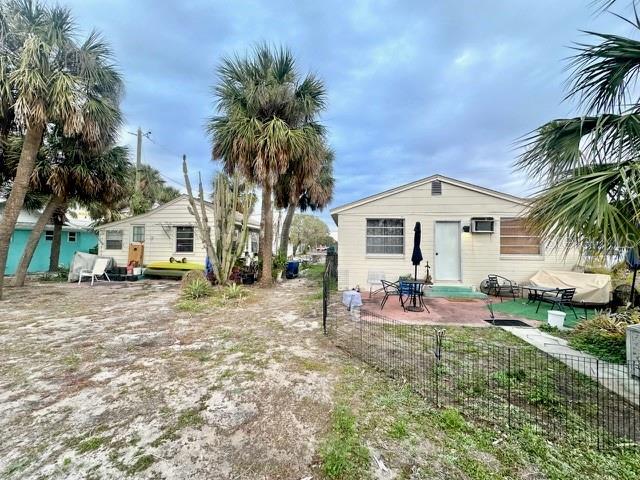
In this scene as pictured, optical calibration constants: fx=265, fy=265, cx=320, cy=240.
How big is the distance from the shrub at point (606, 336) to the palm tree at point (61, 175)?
14.2 metres

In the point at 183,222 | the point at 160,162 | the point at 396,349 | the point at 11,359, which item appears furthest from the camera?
the point at 160,162

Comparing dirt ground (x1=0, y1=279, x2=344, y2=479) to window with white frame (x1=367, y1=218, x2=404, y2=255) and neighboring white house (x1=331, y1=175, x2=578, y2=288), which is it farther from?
window with white frame (x1=367, y1=218, x2=404, y2=255)

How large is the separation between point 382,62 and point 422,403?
1131cm

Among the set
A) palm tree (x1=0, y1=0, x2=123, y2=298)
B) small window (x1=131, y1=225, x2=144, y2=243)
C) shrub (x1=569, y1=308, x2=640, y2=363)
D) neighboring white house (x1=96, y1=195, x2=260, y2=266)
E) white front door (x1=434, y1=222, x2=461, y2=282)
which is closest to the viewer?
shrub (x1=569, y1=308, x2=640, y2=363)

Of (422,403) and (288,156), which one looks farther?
(288,156)

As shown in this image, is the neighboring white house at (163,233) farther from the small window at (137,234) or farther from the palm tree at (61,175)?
the palm tree at (61,175)

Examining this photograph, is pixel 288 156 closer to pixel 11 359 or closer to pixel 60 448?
pixel 11 359

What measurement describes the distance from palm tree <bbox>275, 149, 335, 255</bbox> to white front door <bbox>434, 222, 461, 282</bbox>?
17.0ft

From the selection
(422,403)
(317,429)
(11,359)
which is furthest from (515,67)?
(11,359)

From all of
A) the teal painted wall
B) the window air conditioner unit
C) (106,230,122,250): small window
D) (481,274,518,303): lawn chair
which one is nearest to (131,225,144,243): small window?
(106,230,122,250): small window

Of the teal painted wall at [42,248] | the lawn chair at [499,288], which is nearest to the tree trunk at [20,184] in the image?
the teal painted wall at [42,248]

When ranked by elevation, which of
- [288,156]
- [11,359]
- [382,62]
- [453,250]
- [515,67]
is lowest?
[11,359]

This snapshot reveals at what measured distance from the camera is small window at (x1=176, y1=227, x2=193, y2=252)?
1265 centimetres

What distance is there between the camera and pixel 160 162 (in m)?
19.3
